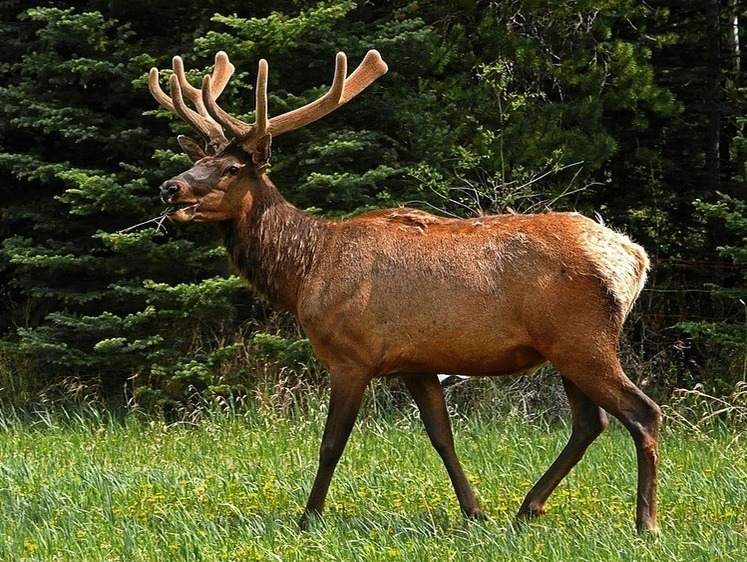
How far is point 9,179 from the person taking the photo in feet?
38.8

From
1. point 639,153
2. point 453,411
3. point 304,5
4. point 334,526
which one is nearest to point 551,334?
point 334,526

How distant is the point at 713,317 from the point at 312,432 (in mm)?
4539

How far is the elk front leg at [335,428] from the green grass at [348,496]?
0.12m

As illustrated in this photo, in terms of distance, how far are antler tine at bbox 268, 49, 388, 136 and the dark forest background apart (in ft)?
7.22

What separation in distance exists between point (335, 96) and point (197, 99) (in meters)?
1.12

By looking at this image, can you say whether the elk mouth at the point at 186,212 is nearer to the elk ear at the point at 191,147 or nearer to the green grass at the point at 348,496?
the elk ear at the point at 191,147

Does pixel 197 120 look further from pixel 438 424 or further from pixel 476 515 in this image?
pixel 476 515

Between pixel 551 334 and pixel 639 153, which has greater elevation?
pixel 551 334

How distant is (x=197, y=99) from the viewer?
7.84 meters

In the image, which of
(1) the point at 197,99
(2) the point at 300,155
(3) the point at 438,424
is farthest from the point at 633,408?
(2) the point at 300,155

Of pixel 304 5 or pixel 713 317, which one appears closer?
pixel 304 5

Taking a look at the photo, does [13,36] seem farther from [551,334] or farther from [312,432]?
[551,334]

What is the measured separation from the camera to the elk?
610cm

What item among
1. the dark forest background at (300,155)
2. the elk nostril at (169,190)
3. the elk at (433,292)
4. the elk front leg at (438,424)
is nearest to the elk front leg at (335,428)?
the elk at (433,292)
